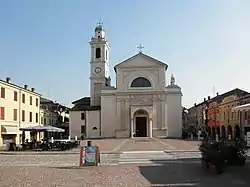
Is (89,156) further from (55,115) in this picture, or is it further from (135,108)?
(55,115)

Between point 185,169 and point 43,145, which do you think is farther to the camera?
point 43,145

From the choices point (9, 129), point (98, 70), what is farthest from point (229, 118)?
point (9, 129)

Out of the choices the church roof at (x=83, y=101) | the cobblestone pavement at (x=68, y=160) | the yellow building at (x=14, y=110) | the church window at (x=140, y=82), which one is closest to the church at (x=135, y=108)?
the church window at (x=140, y=82)

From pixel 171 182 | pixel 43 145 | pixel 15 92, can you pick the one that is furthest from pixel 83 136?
pixel 171 182

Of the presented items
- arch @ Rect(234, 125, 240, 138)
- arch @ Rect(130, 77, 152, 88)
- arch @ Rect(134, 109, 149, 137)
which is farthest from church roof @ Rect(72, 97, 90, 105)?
arch @ Rect(234, 125, 240, 138)

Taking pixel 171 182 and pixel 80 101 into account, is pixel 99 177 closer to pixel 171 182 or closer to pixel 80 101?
pixel 171 182

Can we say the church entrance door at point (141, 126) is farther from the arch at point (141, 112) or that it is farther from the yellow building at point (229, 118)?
the yellow building at point (229, 118)

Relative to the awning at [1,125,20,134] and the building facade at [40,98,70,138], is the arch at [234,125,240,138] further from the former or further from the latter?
the building facade at [40,98,70,138]

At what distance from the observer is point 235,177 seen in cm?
1334

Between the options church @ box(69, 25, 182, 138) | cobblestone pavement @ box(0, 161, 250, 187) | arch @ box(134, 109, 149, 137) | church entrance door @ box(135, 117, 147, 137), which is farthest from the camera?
church entrance door @ box(135, 117, 147, 137)

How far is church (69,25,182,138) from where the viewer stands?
68.9m

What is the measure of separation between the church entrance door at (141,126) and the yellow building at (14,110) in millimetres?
22228

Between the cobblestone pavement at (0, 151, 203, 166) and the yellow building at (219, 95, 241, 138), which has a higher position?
the yellow building at (219, 95, 241, 138)

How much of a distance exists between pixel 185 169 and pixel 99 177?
4.18 m
